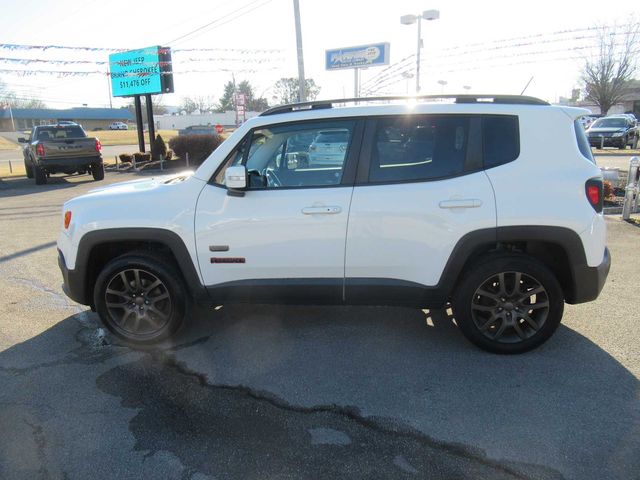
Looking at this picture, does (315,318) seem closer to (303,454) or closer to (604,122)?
(303,454)

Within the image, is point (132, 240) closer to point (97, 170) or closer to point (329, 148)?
point (329, 148)

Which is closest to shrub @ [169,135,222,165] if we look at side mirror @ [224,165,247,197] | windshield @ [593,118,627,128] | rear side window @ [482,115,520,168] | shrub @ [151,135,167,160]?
shrub @ [151,135,167,160]

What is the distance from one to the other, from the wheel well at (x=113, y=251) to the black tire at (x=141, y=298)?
0.08 metres

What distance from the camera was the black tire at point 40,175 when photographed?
1549cm

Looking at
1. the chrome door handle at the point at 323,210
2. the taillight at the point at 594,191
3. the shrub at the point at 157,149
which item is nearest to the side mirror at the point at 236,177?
the chrome door handle at the point at 323,210

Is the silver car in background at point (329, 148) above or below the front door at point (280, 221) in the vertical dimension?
above

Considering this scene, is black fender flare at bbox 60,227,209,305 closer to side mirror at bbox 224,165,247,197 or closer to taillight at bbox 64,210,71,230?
taillight at bbox 64,210,71,230

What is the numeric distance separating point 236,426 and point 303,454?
0.48 metres

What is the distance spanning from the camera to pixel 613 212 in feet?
28.3

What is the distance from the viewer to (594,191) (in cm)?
332

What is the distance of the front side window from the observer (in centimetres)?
361

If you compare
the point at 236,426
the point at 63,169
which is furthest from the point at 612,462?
the point at 63,169

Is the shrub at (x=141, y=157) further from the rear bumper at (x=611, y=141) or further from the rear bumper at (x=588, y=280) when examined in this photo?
the rear bumper at (x=611, y=141)

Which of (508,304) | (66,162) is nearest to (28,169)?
(66,162)
